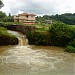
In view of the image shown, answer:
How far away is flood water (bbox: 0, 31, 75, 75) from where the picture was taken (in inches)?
689

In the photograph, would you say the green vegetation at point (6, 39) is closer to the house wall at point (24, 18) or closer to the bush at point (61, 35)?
the bush at point (61, 35)

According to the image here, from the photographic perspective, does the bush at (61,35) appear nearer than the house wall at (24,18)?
Yes

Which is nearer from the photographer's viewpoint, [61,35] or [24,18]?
[61,35]

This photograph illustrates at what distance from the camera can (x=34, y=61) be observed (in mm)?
20703

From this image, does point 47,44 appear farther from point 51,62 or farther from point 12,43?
point 51,62

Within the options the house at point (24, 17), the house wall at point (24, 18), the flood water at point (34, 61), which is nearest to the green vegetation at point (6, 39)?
the flood water at point (34, 61)

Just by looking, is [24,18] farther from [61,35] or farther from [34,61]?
[34,61]

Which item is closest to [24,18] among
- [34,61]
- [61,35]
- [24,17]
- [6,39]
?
[24,17]

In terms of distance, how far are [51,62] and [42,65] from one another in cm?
146

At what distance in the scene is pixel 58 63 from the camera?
20.2 meters

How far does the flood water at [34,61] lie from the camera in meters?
17.5

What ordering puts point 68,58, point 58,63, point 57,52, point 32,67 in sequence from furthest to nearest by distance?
point 57,52
point 68,58
point 58,63
point 32,67

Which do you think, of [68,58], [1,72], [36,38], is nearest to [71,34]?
[36,38]

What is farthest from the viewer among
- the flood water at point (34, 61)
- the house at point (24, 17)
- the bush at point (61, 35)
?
the house at point (24, 17)
